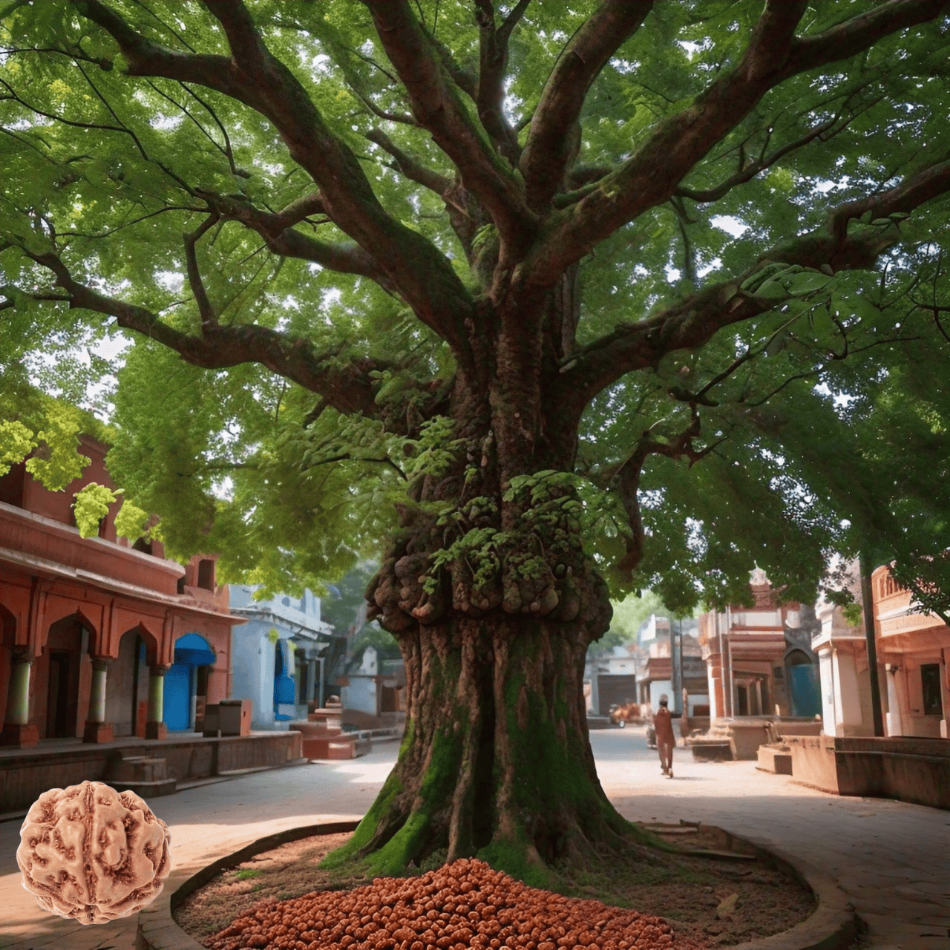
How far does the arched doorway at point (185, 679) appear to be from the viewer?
27.6 metres

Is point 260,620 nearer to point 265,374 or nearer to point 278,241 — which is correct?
point 265,374

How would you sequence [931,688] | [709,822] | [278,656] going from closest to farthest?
[709,822] → [931,688] → [278,656]

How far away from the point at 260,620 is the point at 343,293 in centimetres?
2765

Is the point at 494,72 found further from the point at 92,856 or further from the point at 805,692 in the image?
the point at 805,692

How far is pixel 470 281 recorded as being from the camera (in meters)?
9.33

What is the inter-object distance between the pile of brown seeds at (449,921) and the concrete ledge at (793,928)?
0.31m

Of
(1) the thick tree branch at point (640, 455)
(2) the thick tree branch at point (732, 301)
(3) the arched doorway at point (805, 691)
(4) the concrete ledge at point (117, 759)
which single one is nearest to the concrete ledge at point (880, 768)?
(1) the thick tree branch at point (640, 455)

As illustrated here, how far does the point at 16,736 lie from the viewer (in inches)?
681

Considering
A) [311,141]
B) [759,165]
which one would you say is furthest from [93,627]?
[759,165]

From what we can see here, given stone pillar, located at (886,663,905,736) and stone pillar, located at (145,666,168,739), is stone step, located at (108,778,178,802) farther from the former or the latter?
stone pillar, located at (886,663,905,736)

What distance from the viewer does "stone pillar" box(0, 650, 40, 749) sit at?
56.6 ft

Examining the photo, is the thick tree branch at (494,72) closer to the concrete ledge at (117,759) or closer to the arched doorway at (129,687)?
the concrete ledge at (117,759)

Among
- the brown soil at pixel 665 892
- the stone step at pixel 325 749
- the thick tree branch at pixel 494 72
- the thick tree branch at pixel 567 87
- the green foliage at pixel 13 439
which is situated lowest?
the stone step at pixel 325 749

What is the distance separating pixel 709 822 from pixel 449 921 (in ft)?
22.0
